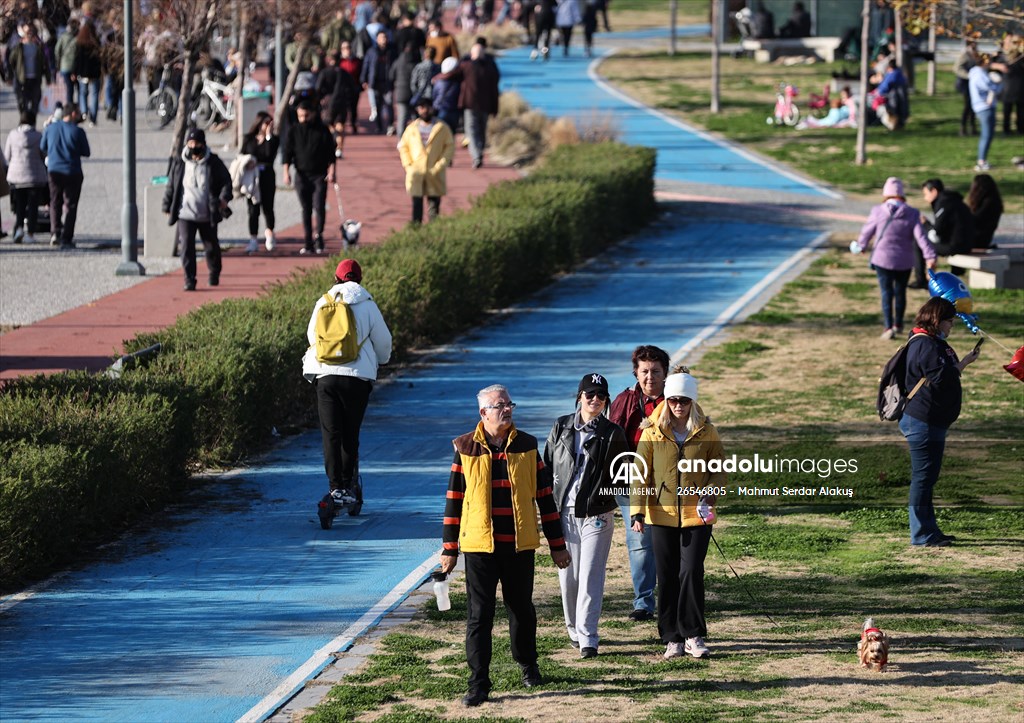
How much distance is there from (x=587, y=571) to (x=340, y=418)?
330 centimetres

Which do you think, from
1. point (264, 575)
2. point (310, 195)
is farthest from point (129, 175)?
point (264, 575)

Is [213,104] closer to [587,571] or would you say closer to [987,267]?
[987,267]

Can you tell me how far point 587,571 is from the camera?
9359 millimetres

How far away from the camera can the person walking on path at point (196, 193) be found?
19.7 metres

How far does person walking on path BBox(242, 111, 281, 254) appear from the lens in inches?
897

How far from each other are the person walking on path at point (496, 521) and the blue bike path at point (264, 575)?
105cm

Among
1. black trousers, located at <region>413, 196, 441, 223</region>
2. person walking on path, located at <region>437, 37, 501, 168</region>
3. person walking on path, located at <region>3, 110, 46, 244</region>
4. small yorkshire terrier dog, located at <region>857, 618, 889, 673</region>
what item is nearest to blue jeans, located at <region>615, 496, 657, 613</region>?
small yorkshire terrier dog, located at <region>857, 618, 889, 673</region>

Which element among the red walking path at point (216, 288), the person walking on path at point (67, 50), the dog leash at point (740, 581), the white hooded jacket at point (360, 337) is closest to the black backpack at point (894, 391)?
Result: the dog leash at point (740, 581)

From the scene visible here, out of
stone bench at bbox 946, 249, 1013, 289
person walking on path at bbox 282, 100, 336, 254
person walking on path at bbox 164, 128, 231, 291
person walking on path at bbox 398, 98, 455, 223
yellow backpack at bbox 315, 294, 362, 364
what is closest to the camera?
yellow backpack at bbox 315, 294, 362, 364

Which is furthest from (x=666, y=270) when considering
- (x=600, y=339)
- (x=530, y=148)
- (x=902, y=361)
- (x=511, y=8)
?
(x=511, y=8)

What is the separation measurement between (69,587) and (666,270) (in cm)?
1467

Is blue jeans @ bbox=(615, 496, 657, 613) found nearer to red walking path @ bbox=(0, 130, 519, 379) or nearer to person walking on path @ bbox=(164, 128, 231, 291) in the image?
red walking path @ bbox=(0, 130, 519, 379)

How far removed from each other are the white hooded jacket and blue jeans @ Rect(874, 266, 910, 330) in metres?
8.01

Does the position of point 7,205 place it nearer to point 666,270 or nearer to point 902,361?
point 666,270
